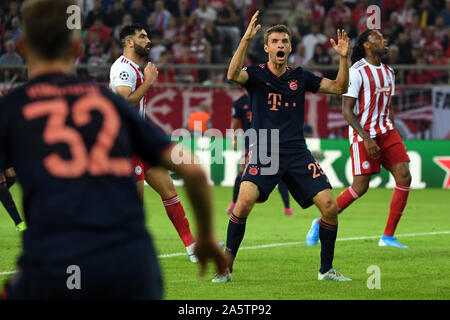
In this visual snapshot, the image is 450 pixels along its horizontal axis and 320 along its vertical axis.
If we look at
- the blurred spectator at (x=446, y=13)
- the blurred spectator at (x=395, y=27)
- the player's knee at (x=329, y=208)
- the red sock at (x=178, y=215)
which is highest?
the blurred spectator at (x=446, y=13)

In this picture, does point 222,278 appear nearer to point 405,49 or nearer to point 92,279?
point 92,279

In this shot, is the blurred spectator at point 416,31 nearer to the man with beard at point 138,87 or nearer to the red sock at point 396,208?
the red sock at point 396,208

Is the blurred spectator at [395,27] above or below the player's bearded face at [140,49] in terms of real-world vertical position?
below

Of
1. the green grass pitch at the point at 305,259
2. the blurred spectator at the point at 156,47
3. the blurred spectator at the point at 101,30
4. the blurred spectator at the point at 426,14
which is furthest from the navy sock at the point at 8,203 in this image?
the blurred spectator at the point at 426,14

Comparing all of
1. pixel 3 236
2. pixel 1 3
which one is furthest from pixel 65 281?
pixel 1 3

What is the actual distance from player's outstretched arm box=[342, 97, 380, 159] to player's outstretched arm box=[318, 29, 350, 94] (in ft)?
6.87

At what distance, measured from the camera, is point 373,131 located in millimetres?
10266

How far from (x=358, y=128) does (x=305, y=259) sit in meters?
1.77

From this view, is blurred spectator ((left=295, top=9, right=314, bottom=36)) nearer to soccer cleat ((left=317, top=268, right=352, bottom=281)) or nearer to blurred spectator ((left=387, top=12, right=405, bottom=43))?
blurred spectator ((left=387, top=12, right=405, bottom=43))

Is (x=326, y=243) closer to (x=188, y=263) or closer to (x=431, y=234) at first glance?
(x=188, y=263)

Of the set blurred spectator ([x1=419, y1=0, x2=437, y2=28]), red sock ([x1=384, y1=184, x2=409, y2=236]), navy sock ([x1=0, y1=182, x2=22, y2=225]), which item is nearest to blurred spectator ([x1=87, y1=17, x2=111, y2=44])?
blurred spectator ([x1=419, y1=0, x2=437, y2=28])

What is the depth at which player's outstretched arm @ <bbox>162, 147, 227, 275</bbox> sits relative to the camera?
3389mm

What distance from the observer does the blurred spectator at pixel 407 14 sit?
73.4 feet

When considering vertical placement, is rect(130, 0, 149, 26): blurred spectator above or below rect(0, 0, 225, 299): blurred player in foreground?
below
